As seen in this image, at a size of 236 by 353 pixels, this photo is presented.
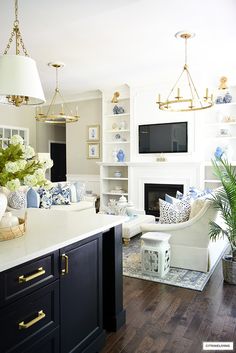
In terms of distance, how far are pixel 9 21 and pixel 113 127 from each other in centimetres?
396

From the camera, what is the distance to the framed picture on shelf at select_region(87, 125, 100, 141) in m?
7.87

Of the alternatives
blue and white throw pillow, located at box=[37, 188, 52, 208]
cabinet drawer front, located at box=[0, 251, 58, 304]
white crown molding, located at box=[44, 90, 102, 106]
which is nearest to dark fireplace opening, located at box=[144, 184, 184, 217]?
blue and white throw pillow, located at box=[37, 188, 52, 208]

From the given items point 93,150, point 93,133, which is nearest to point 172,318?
point 93,150

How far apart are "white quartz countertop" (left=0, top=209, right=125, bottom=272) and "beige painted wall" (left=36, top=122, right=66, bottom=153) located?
257 inches

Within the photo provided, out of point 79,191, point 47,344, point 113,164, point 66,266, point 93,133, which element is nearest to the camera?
point 47,344

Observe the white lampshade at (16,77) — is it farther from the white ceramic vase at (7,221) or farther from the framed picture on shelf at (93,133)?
the framed picture on shelf at (93,133)

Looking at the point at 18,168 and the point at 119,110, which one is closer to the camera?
the point at 18,168

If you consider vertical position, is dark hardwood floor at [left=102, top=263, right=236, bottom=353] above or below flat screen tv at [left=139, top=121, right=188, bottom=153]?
below

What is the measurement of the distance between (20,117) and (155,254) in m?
6.29

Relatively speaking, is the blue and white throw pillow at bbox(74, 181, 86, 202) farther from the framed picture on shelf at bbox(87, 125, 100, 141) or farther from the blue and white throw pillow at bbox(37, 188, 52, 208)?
the framed picture on shelf at bbox(87, 125, 100, 141)

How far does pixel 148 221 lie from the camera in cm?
507

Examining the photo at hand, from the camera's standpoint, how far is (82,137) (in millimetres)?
8141

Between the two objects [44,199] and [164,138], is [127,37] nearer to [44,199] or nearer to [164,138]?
[164,138]

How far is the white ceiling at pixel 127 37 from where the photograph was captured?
3.50 m
